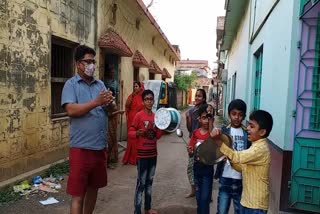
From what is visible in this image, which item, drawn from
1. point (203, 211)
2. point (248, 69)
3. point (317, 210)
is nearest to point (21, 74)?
point (203, 211)

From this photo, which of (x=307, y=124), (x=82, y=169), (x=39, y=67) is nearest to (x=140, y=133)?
(x=82, y=169)

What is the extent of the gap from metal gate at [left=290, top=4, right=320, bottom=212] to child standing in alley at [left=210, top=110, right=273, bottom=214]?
106cm

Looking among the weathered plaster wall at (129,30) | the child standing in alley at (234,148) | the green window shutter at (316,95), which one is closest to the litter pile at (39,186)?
the child standing in alley at (234,148)

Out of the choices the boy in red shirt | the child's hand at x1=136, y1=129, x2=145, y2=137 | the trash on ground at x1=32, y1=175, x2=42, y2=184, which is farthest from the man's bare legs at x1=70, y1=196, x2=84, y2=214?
the trash on ground at x1=32, y1=175, x2=42, y2=184

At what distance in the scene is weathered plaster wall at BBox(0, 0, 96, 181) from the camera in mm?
4723

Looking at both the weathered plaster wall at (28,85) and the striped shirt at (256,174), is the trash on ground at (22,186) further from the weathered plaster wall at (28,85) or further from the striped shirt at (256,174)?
the striped shirt at (256,174)

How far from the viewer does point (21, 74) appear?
5105 mm

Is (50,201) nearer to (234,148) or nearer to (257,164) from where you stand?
(234,148)

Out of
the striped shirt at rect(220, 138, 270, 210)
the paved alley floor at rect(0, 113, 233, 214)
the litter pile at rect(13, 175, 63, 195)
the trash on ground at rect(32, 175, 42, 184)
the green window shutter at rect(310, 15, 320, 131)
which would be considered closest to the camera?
the striped shirt at rect(220, 138, 270, 210)

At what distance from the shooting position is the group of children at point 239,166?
2594 millimetres

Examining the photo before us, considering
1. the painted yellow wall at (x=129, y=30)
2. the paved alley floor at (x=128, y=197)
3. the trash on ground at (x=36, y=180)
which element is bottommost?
the paved alley floor at (x=128, y=197)

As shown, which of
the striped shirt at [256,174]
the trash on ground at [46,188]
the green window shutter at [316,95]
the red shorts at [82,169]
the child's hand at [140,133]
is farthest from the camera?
the trash on ground at [46,188]

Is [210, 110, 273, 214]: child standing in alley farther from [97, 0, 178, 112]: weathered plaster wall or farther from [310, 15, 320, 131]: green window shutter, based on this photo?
[97, 0, 178, 112]: weathered plaster wall

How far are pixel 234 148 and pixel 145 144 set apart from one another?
1.10 m
